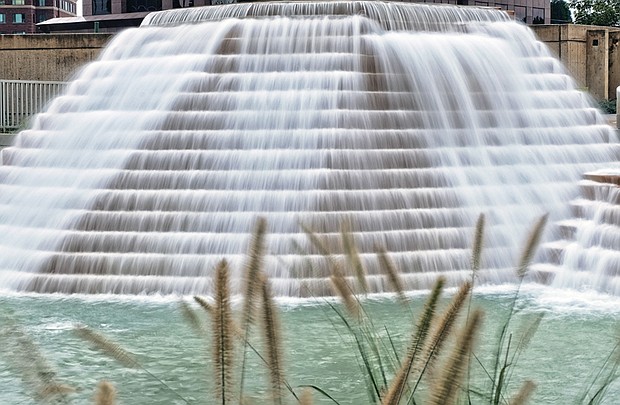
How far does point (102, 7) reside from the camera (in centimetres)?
5456

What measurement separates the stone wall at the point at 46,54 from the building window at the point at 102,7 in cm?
3169

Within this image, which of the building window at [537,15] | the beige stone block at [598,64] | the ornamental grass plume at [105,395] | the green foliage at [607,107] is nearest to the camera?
the ornamental grass plume at [105,395]

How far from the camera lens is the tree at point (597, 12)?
1747 inches

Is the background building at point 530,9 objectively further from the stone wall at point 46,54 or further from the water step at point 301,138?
the water step at point 301,138

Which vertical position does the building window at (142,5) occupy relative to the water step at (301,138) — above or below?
above

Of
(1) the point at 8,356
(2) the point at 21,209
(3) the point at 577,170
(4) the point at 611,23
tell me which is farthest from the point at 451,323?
(4) the point at 611,23

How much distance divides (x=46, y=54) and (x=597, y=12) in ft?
99.0

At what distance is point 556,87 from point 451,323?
47.5 ft

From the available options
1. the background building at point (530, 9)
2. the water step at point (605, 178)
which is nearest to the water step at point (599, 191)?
the water step at point (605, 178)

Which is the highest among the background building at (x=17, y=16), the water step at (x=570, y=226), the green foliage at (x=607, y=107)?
the background building at (x=17, y=16)

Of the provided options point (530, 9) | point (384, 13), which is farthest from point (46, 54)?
point (530, 9)

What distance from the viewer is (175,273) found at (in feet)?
37.6

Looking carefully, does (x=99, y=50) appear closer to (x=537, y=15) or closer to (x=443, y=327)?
(x=443, y=327)

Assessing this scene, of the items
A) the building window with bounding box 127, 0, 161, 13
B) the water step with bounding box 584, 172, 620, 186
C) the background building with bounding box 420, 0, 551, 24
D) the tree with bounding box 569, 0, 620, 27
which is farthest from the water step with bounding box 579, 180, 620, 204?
the background building with bounding box 420, 0, 551, 24
